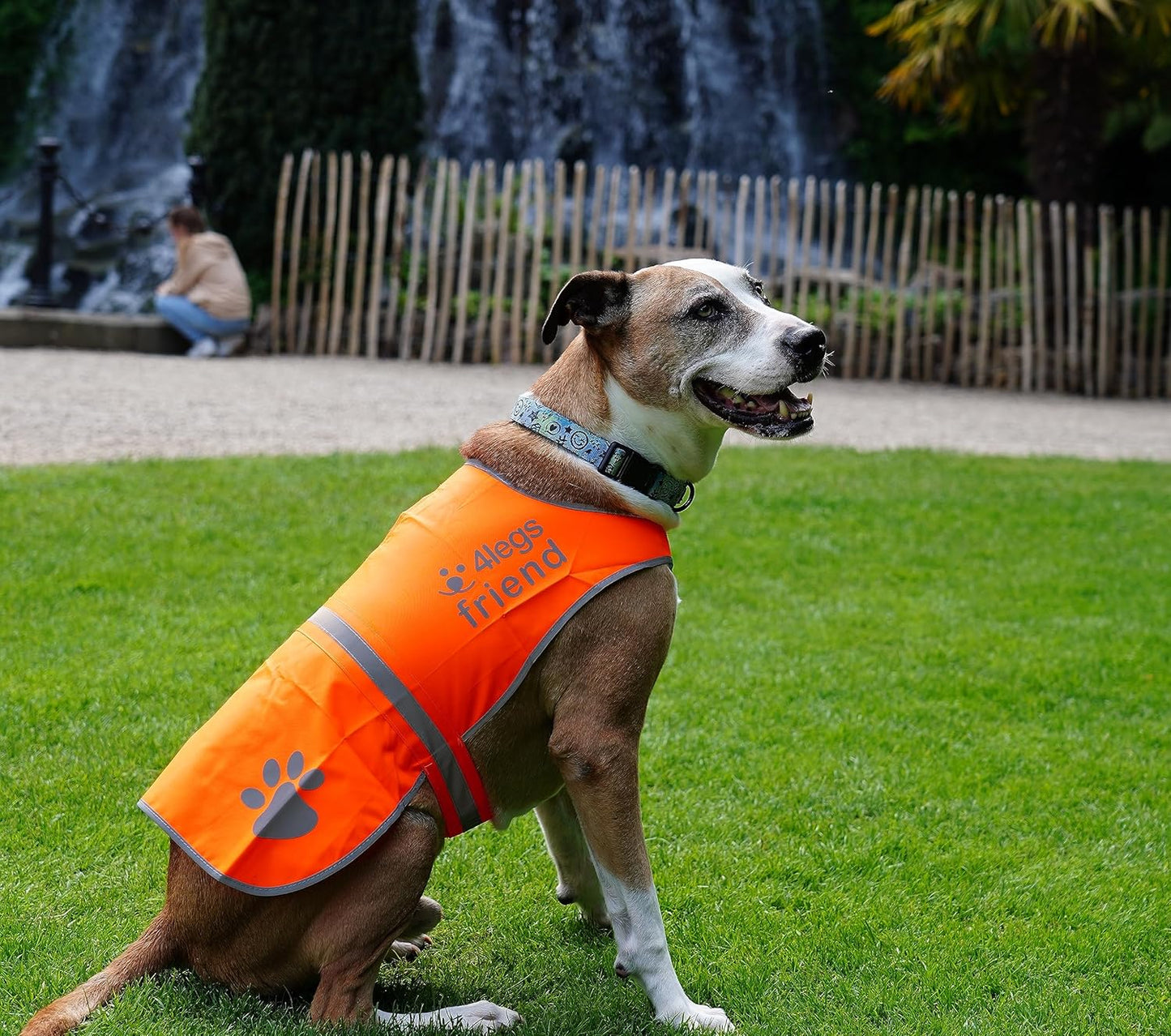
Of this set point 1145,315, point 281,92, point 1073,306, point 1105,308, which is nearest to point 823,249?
point 1073,306

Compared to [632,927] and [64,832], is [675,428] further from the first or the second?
[64,832]

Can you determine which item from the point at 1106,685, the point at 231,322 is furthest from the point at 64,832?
the point at 231,322

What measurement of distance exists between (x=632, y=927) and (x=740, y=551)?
4.34 meters

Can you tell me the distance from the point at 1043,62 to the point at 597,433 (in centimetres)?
1547

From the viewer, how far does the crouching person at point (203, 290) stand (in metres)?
13.2

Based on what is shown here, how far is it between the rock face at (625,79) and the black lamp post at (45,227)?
8.84m

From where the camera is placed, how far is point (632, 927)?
113 inches

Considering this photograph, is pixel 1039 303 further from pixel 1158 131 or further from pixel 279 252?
pixel 279 252

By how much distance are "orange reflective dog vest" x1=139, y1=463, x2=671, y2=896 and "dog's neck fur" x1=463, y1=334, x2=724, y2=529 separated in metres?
0.05

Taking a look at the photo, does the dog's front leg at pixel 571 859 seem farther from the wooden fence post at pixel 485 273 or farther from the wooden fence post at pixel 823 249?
the wooden fence post at pixel 823 249

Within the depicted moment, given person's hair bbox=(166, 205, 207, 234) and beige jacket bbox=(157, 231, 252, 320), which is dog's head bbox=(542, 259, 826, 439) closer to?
beige jacket bbox=(157, 231, 252, 320)

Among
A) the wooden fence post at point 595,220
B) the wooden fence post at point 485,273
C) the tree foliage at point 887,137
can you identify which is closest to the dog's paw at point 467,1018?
the wooden fence post at point 485,273

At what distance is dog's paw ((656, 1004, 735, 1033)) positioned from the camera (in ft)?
9.53

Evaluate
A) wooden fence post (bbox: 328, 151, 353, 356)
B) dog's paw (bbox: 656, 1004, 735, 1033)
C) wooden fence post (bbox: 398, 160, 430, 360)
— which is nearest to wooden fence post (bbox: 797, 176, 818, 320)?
wooden fence post (bbox: 398, 160, 430, 360)
